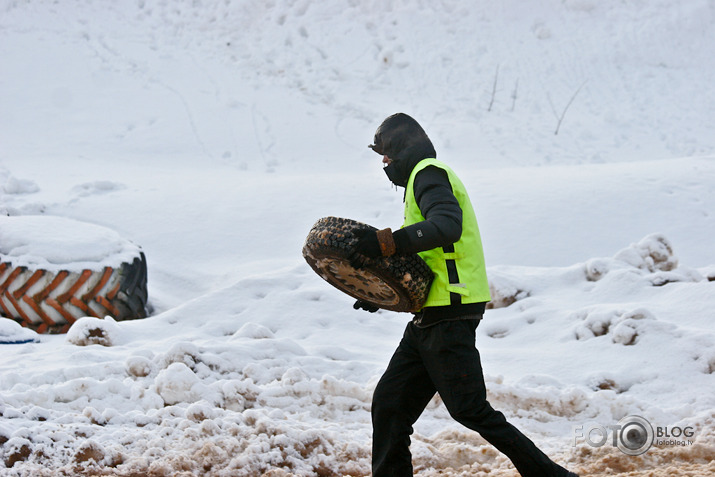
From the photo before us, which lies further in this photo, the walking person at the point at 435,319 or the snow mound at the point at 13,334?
the snow mound at the point at 13,334

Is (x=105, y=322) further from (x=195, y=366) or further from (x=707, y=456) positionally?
(x=707, y=456)

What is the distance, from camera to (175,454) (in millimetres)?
3619

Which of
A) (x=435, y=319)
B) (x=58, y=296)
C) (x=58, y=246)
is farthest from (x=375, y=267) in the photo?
(x=58, y=246)

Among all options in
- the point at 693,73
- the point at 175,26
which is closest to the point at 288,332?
the point at 175,26

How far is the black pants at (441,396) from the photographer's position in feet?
9.32

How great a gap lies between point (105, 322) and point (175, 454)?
2101 millimetres

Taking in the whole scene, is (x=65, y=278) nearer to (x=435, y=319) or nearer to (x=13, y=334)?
(x=13, y=334)

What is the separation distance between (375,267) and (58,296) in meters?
4.16

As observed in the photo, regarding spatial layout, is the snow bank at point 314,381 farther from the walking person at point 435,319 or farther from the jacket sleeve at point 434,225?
the jacket sleeve at point 434,225

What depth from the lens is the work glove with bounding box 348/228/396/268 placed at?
2.78 metres

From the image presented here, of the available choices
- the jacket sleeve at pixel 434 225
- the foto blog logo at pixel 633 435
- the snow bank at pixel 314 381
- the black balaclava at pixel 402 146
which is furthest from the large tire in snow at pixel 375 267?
the foto blog logo at pixel 633 435

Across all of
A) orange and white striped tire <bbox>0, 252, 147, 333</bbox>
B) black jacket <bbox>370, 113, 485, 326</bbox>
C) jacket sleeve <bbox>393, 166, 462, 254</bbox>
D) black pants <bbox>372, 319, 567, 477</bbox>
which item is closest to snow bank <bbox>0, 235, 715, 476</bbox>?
orange and white striped tire <bbox>0, 252, 147, 333</bbox>

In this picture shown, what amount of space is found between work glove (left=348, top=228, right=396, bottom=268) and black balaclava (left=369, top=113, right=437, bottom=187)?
35 cm

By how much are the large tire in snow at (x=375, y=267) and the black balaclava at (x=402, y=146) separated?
306 mm
